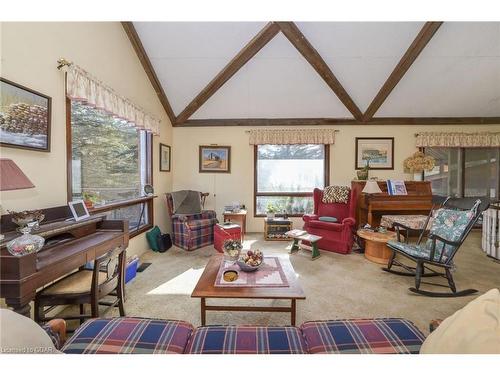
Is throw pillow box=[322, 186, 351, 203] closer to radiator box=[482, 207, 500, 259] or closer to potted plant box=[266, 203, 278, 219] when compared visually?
potted plant box=[266, 203, 278, 219]

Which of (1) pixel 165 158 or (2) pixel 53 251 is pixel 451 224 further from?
(1) pixel 165 158

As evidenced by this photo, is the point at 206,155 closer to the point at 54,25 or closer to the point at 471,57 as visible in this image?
the point at 54,25

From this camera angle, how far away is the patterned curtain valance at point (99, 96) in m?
2.23

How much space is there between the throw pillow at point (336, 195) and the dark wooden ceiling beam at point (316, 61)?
65.9 inches

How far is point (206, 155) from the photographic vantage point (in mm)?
5062

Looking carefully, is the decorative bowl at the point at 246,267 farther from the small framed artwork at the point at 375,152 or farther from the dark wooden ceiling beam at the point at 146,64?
the small framed artwork at the point at 375,152

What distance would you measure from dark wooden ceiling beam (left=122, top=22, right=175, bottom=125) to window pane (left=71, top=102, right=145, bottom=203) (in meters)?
0.96

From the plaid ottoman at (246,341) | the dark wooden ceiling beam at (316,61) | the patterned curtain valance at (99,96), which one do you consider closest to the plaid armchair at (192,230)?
the patterned curtain valance at (99,96)

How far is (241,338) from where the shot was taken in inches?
46.9

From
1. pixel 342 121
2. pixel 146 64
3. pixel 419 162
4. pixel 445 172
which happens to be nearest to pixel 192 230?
pixel 146 64

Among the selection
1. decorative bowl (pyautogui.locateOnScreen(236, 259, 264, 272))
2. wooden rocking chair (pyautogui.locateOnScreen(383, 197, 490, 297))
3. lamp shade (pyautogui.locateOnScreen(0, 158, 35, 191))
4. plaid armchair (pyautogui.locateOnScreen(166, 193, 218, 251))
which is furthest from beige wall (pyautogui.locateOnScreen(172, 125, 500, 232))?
lamp shade (pyautogui.locateOnScreen(0, 158, 35, 191))
